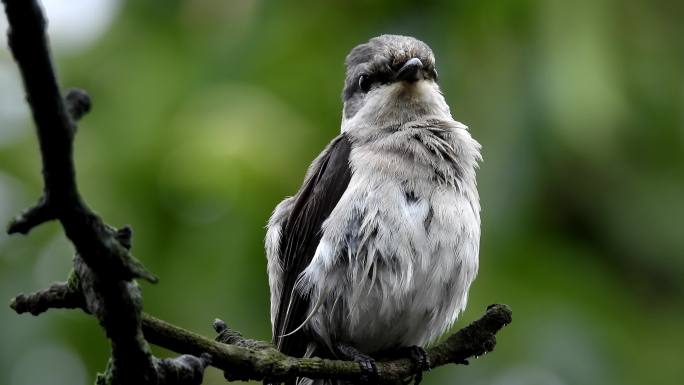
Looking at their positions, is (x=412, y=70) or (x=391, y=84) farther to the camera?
(x=391, y=84)

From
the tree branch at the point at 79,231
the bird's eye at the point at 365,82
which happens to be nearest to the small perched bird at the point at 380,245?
the bird's eye at the point at 365,82

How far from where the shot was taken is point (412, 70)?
222 inches

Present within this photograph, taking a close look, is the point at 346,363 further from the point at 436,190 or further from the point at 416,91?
the point at 416,91

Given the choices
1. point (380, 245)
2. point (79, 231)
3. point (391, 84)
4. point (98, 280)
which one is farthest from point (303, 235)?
point (79, 231)

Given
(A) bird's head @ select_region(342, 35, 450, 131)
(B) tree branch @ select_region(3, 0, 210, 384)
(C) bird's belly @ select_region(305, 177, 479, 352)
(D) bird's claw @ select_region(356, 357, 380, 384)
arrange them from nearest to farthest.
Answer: (B) tree branch @ select_region(3, 0, 210, 384), (D) bird's claw @ select_region(356, 357, 380, 384), (C) bird's belly @ select_region(305, 177, 479, 352), (A) bird's head @ select_region(342, 35, 450, 131)

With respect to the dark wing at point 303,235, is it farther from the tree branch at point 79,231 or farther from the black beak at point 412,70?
the tree branch at point 79,231

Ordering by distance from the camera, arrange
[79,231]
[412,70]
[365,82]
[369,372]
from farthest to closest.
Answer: [365,82]
[412,70]
[369,372]
[79,231]

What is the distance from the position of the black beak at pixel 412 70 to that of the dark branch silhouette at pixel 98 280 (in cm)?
246

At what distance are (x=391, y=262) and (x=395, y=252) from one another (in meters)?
0.06

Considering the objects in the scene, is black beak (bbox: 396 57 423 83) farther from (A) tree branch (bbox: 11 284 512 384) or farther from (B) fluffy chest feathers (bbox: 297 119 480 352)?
(A) tree branch (bbox: 11 284 512 384)

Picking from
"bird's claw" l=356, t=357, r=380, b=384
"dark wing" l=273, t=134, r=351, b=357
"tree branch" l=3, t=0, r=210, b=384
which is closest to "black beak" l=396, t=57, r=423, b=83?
"dark wing" l=273, t=134, r=351, b=357

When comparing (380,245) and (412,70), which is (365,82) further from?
(380,245)

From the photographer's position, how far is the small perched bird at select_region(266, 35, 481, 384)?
468 cm

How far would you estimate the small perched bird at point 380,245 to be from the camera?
4.68m
